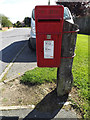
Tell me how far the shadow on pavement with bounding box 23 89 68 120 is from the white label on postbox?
2.98ft

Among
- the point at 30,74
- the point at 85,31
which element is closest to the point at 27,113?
the point at 30,74

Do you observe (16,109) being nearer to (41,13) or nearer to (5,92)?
(5,92)

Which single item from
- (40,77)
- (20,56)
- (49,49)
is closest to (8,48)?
(20,56)

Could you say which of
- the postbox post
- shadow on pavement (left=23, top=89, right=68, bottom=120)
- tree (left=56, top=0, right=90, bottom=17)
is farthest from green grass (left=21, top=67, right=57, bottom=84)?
tree (left=56, top=0, right=90, bottom=17)

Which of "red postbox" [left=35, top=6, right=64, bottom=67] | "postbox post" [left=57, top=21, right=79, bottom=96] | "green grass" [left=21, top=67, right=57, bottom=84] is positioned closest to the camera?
"red postbox" [left=35, top=6, right=64, bottom=67]

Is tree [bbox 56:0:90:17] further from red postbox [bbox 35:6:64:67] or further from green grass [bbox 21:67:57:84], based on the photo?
red postbox [bbox 35:6:64:67]

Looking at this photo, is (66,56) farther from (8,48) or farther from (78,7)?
(78,7)

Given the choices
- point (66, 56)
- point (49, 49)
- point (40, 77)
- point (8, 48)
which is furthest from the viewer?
point (8, 48)

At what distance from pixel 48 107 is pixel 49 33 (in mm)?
1353

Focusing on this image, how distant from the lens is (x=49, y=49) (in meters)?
1.71

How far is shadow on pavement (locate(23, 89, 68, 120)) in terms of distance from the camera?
175 cm

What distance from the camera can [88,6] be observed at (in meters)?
13.9

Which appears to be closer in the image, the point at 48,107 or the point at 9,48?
the point at 48,107

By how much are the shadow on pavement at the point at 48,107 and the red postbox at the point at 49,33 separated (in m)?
0.77
